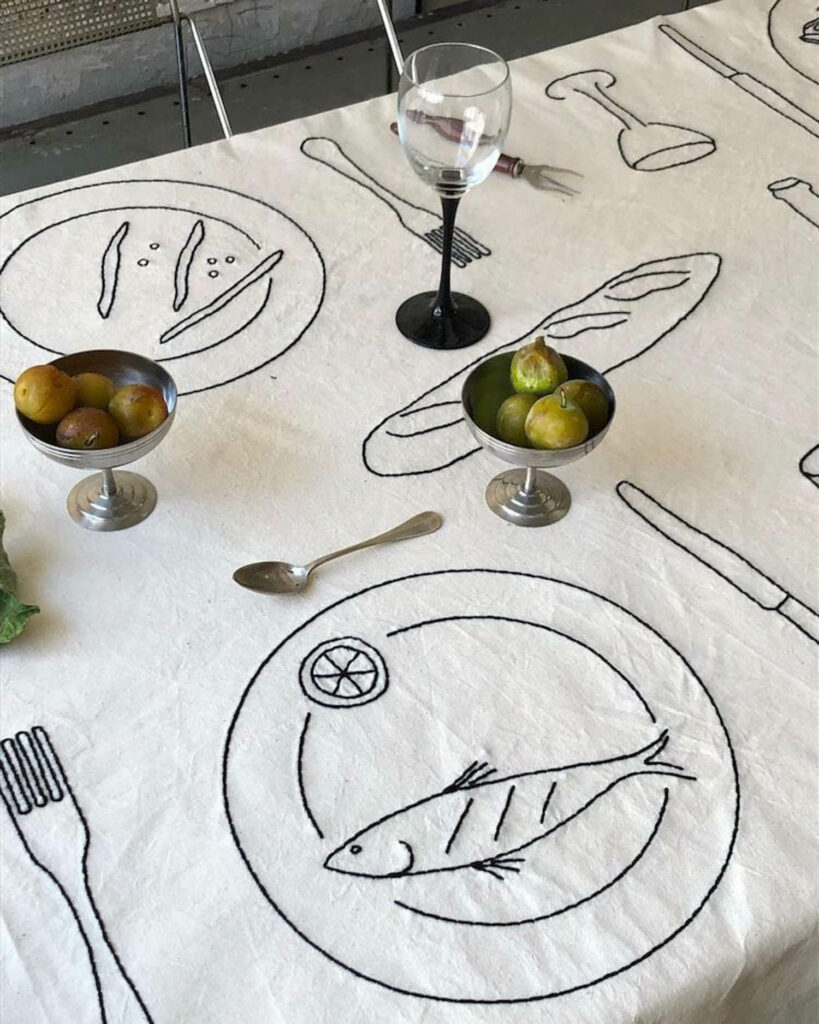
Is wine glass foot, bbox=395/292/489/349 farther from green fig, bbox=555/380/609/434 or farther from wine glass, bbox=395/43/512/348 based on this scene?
green fig, bbox=555/380/609/434

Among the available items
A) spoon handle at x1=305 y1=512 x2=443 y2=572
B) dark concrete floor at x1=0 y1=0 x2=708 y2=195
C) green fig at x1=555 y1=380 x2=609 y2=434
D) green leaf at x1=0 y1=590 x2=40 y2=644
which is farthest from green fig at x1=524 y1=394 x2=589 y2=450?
dark concrete floor at x1=0 y1=0 x2=708 y2=195

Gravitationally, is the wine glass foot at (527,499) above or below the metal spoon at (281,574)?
above

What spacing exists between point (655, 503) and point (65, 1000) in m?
0.58

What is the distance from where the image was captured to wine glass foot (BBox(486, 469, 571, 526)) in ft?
3.08

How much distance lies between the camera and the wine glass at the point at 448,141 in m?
1.02

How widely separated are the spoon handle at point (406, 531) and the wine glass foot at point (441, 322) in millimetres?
228

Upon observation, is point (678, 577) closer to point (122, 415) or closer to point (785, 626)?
point (785, 626)

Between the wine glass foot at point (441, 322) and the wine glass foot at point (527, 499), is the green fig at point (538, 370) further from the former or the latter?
the wine glass foot at point (441, 322)

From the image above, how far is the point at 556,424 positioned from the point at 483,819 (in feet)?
0.96

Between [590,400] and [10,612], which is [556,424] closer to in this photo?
[590,400]

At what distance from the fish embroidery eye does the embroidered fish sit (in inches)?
3.7

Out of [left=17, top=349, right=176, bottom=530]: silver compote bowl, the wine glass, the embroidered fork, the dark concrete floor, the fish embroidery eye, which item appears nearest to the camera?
the embroidered fork

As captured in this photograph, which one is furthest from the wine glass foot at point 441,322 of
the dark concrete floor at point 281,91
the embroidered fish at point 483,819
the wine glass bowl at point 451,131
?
the dark concrete floor at point 281,91

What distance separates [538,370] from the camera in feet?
2.95
